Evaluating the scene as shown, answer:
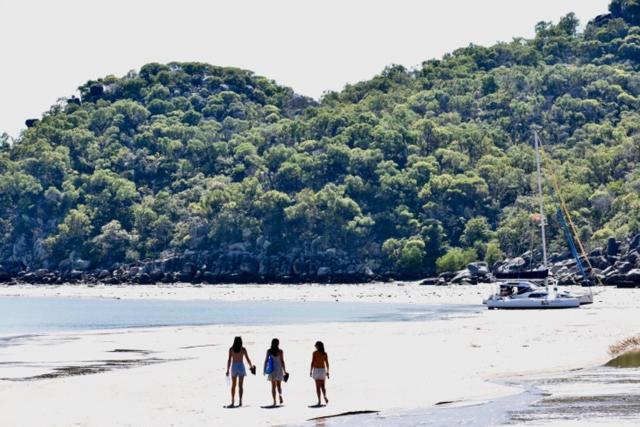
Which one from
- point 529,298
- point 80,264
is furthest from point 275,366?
point 80,264

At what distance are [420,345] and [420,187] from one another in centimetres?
12316

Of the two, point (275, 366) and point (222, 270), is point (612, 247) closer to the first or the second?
point (222, 270)

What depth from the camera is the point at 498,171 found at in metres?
168

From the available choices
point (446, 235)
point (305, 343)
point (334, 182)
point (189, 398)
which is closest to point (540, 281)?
point (305, 343)

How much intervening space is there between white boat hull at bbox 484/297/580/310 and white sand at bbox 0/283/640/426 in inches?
70.6

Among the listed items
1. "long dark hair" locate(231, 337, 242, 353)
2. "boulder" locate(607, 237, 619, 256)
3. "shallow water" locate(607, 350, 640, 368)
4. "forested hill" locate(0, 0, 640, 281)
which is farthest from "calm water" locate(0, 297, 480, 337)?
"forested hill" locate(0, 0, 640, 281)

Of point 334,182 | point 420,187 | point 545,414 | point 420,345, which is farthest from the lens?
point 334,182

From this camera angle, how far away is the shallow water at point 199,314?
74.0 m

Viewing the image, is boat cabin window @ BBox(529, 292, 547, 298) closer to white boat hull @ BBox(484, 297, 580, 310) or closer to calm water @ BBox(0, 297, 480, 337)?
white boat hull @ BBox(484, 297, 580, 310)

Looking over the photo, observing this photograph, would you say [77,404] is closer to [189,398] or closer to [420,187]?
[189,398]

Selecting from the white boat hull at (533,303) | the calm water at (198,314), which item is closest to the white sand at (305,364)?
the white boat hull at (533,303)

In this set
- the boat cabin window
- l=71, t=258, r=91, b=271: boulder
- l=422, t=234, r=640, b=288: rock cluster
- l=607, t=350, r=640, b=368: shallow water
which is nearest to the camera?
l=607, t=350, r=640, b=368: shallow water

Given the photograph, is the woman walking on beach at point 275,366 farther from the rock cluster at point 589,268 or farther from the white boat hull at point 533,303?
the rock cluster at point 589,268

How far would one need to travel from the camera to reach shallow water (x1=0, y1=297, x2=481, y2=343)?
243 ft
